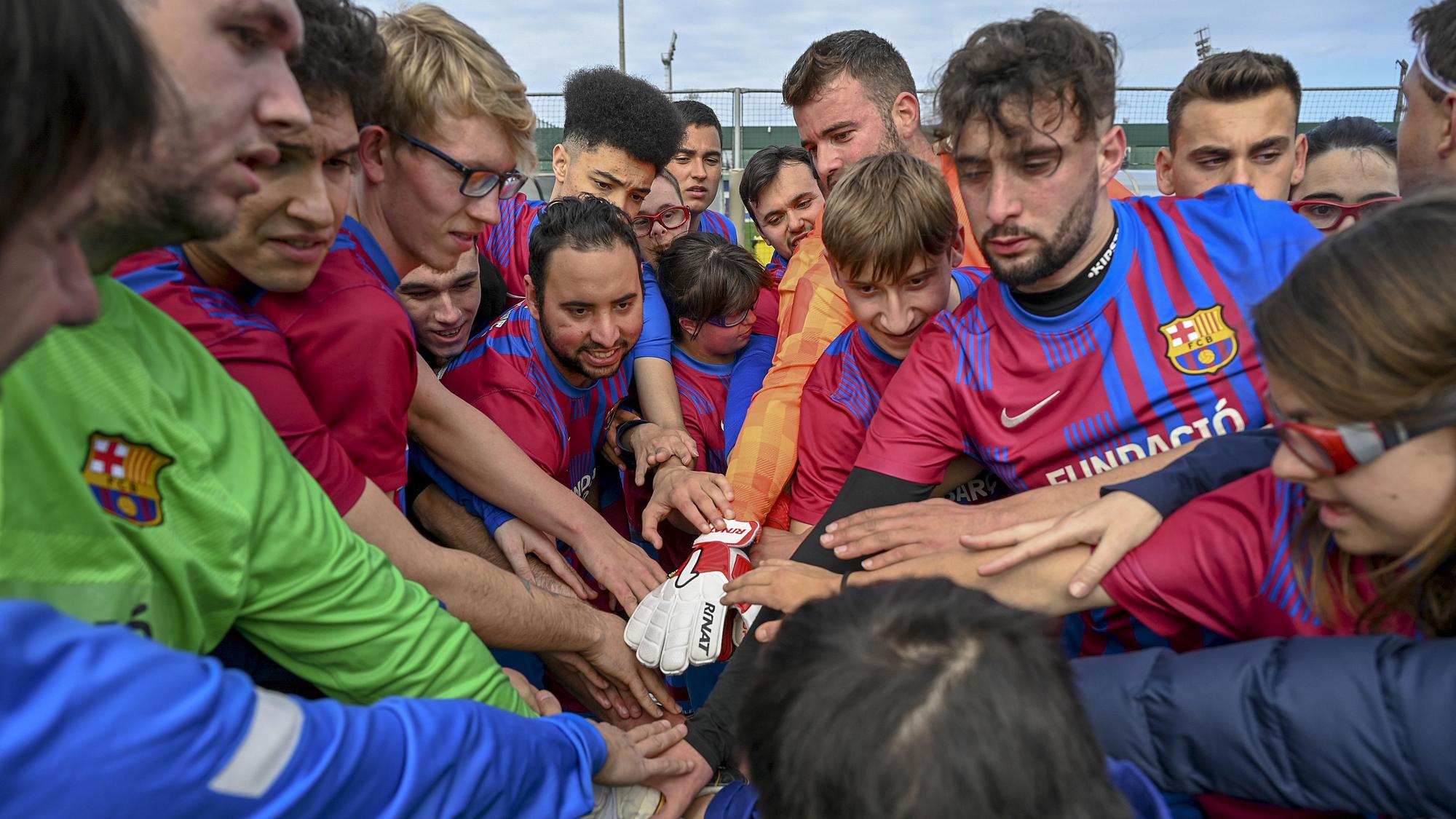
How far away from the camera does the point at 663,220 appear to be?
4.61 meters

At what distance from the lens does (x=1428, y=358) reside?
130 centimetres

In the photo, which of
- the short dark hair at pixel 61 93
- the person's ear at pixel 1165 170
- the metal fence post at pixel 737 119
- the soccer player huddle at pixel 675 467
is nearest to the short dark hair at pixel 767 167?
the soccer player huddle at pixel 675 467

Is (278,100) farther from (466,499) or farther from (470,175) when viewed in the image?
(466,499)

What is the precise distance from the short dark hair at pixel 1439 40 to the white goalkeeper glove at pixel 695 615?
2.26 meters

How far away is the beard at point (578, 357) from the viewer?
3207mm

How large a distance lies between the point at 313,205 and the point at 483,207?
28.9 inches

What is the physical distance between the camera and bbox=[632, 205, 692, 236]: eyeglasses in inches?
181

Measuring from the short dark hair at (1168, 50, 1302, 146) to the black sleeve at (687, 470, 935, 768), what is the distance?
8.06 ft

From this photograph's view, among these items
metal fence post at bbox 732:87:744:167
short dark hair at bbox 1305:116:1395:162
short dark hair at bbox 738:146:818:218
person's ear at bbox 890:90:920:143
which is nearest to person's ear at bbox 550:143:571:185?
short dark hair at bbox 738:146:818:218

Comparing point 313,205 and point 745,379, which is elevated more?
point 313,205

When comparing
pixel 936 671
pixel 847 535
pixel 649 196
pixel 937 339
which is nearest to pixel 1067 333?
pixel 937 339

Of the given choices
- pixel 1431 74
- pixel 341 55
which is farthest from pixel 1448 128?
pixel 341 55

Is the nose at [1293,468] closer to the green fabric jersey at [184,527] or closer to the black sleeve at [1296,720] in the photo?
the black sleeve at [1296,720]

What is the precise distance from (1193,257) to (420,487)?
2.41 meters
